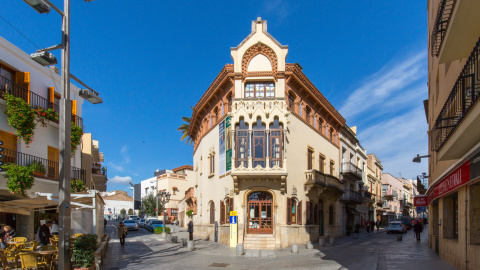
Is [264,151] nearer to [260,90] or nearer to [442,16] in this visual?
[260,90]

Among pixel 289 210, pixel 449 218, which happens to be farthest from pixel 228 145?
pixel 449 218

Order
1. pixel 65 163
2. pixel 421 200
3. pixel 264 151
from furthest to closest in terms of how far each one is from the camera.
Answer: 1. pixel 421 200
2. pixel 264 151
3. pixel 65 163

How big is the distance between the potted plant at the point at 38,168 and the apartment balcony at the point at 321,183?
16051 millimetres

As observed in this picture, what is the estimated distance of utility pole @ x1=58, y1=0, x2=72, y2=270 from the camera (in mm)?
9586

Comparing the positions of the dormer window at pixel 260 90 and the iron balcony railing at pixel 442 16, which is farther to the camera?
the dormer window at pixel 260 90

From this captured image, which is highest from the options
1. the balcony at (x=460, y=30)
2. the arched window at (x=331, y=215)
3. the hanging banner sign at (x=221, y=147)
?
the balcony at (x=460, y=30)

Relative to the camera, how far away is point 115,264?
15.5 meters

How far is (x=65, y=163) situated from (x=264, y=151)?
14.9 meters

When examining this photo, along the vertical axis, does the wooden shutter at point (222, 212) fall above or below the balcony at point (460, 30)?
below

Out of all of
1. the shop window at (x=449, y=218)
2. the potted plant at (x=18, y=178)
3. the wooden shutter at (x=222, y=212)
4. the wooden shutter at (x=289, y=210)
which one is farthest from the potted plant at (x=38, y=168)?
the shop window at (x=449, y=218)

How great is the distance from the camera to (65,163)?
9617 millimetres

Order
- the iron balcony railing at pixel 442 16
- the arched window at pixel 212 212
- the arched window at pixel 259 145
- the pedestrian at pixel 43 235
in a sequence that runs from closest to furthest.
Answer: the iron balcony railing at pixel 442 16, the pedestrian at pixel 43 235, the arched window at pixel 259 145, the arched window at pixel 212 212

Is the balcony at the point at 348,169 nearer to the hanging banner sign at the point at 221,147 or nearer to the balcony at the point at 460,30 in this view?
the hanging banner sign at the point at 221,147

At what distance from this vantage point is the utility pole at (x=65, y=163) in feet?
31.4
